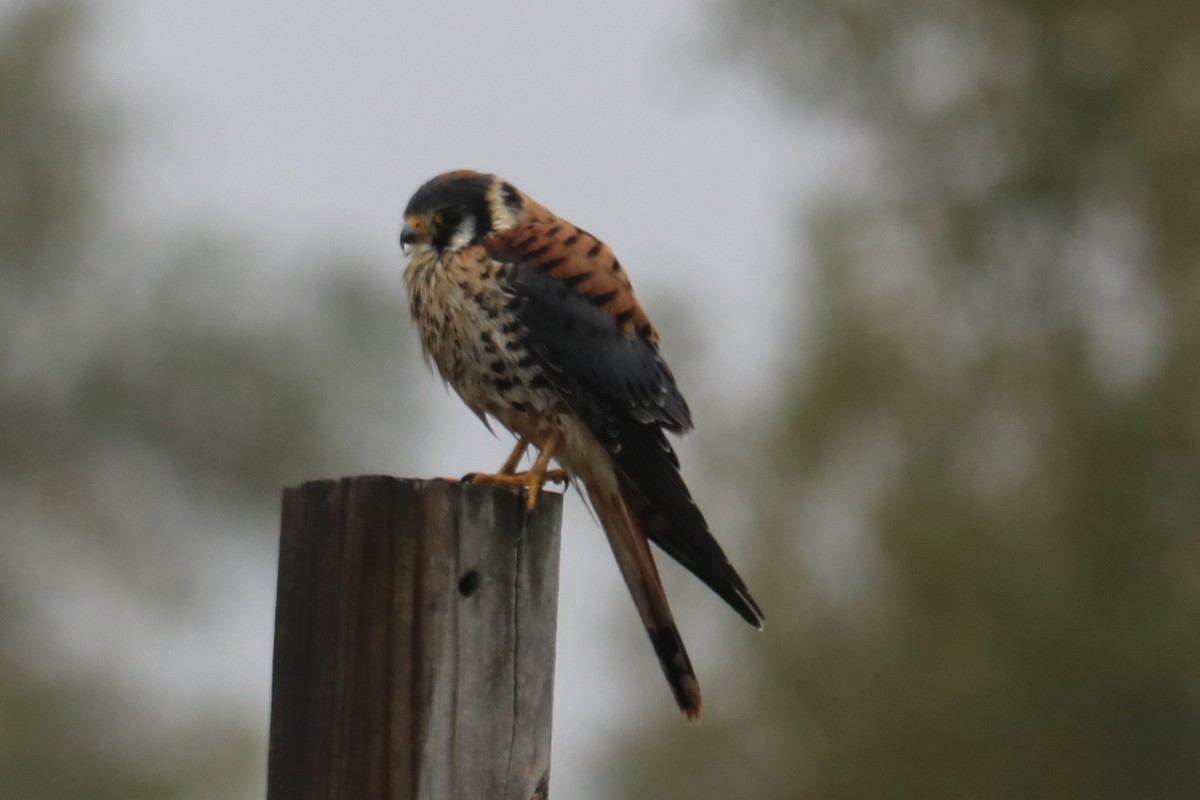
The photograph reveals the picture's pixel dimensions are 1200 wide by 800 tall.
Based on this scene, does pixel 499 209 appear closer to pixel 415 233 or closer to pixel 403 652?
pixel 415 233

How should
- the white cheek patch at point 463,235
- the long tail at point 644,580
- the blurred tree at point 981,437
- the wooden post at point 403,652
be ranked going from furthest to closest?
the blurred tree at point 981,437 < the white cheek patch at point 463,235 < the long tail at point 644,580 < the wooden post at point 403,652

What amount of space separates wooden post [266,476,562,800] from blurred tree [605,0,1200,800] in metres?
7.22

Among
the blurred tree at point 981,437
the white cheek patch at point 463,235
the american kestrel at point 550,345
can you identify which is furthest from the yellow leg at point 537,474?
the blurred tree at point 981,437

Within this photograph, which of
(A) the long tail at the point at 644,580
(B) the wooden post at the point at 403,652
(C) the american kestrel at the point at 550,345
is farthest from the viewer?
(C) the american kestrel at the point at 550,345

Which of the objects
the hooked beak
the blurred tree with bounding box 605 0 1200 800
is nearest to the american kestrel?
the hooked beak

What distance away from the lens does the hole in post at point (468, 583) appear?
2.29 meters

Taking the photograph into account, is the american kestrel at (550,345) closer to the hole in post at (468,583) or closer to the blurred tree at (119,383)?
the hole in post at (468,583)

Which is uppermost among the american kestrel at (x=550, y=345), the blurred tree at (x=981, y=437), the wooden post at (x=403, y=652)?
the blurred tree at (x=981, y=437)

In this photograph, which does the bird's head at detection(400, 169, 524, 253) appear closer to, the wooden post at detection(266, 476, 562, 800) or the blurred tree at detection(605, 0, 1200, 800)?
the wooden post at detection(266, 476, 562, 800)

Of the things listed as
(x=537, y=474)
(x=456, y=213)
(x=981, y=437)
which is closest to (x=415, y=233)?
(x=456, y=213)

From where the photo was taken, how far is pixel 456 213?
3.98m

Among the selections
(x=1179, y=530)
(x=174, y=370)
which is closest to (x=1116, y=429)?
(x=1179, y=530)

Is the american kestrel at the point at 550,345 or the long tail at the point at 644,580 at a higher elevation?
the american kestrel at the point at 550,345

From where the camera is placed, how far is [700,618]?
10570 millimetres
